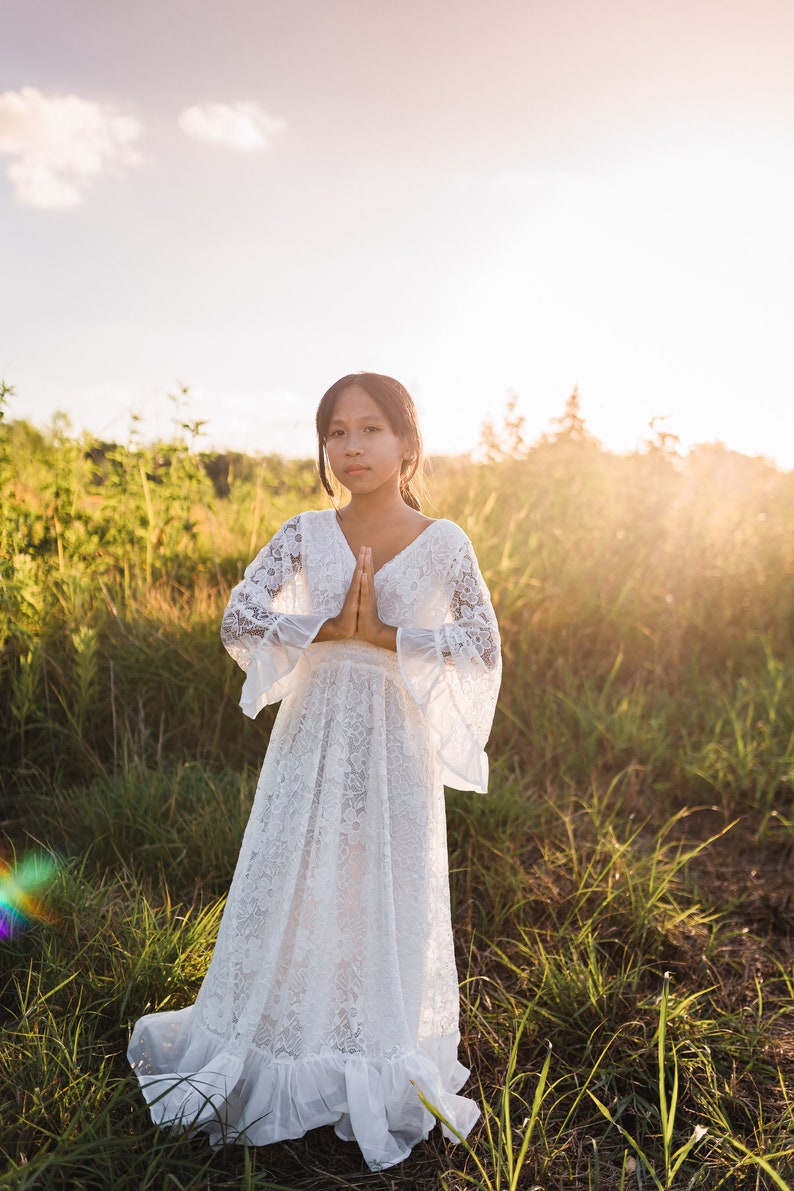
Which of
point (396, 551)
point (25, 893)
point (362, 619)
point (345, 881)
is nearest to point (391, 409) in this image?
point (396, 551)

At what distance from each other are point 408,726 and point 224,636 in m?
0.51

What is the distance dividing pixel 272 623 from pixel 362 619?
22cm

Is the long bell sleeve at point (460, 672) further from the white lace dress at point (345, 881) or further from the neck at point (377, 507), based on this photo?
the neck at point (377, 507)

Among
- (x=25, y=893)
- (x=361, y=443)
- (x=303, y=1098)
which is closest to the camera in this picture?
(x=303, y=1098)

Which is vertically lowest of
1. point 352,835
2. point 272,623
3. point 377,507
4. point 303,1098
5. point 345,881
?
point 303,1098

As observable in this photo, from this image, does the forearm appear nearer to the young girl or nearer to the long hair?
the young girl

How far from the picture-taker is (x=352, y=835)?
207 cm

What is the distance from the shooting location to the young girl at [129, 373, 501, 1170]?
200cm

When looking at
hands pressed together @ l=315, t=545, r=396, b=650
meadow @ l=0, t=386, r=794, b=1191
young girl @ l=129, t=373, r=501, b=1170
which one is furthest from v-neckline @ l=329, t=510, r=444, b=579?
meadow @ l=0, t=386, r=794, b=1191

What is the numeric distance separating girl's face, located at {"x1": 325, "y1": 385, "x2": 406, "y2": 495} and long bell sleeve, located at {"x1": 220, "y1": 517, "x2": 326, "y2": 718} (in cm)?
23

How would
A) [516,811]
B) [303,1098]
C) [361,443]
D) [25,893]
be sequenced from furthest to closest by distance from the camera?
[516,811] → [25,893] → [361,443] → [303,1098]

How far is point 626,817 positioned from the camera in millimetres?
4020

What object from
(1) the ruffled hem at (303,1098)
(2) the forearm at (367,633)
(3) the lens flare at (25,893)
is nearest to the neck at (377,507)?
(2) the forearm at (367,633)

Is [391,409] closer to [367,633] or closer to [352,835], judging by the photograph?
[367,633]
